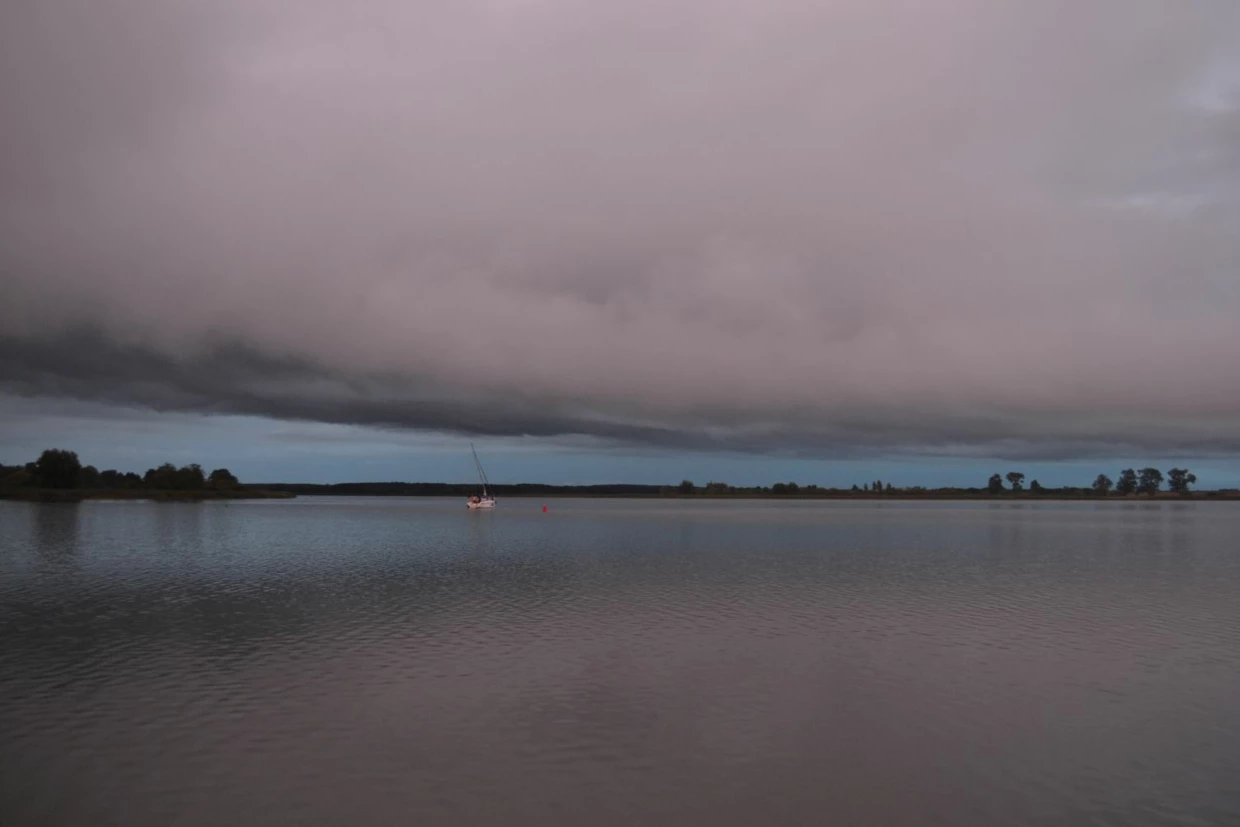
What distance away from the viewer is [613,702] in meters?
18.2

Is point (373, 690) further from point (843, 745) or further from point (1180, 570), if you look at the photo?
point (1180, 570)

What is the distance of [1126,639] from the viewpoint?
2630 cm

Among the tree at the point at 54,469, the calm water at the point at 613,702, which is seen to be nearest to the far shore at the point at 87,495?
the tree at the point at 54,469

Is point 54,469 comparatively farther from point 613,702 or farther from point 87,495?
point 613,702

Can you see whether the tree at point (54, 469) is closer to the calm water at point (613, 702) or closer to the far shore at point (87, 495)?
the far shore at point (87, 495)

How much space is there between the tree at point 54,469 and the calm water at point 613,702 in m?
166

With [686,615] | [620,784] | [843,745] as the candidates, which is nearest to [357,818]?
[620,784]

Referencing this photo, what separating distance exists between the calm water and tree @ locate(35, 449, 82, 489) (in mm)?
166099

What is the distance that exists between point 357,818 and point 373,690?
7.14m

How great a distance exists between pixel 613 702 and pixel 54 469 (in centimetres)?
19799

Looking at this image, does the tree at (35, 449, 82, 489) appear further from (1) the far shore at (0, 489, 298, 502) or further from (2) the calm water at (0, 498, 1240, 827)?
(2) the calm water at (0, 498, 1240, 827)

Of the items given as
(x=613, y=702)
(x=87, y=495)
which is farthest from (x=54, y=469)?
(x=613, y=702)

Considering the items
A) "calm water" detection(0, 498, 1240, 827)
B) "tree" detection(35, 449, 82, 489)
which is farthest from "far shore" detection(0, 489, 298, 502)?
"calm water" detection(0, 498, 1240, 827)

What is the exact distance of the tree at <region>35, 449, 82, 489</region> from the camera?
17600 cm
